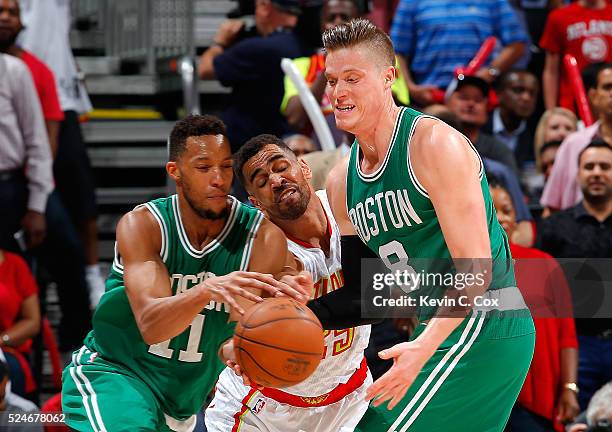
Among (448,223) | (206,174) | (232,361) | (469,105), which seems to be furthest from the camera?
(469,105)

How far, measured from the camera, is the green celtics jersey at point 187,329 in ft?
15.2

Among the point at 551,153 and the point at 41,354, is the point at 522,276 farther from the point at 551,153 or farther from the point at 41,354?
the point at 41,354

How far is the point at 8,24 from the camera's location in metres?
6.98

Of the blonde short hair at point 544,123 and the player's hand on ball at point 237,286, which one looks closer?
the player's hand on ball at point 237,286

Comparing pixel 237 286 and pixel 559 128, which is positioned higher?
pixel 559 128

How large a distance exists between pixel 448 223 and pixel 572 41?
5.32 meters

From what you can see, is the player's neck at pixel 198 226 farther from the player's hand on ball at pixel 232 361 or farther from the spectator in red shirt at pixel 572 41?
the spectator in red shirt at pixel 572 41

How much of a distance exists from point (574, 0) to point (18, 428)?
5.77 meters

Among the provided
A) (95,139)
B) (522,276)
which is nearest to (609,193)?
(522,276)

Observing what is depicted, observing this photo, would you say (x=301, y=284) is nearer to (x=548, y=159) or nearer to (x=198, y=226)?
(x=198, y=226)

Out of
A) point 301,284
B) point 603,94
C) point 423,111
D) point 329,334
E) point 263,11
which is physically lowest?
point 329,334

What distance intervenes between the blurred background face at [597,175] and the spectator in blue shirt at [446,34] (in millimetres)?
1550

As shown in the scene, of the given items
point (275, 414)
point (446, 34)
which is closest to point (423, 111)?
point (446, 34)

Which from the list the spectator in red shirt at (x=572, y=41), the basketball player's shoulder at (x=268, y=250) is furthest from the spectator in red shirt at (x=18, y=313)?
the spectator in red shirt at (x=572, y=41)
